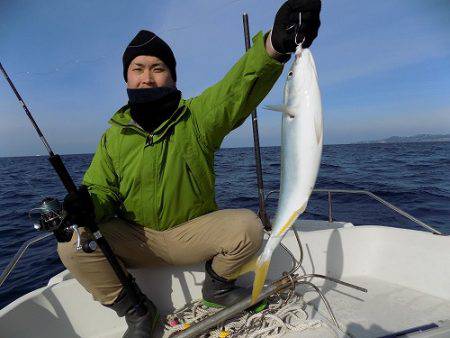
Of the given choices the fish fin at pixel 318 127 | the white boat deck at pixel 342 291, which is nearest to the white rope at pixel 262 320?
the white boat deck at pixel 342 291

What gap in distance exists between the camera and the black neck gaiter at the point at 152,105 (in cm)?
281

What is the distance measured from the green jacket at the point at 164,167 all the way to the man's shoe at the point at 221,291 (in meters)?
0.57

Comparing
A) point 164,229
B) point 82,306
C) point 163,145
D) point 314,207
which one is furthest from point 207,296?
point 314,207

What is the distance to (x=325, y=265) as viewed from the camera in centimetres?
388

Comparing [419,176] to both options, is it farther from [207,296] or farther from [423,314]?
[207,296]

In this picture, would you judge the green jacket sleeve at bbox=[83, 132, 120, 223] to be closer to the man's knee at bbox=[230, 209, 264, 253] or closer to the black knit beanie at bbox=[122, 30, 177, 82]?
the black knit beanie at bbox=[122, 30, 177, 82]

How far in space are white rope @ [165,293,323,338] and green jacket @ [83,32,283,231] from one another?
923 mm

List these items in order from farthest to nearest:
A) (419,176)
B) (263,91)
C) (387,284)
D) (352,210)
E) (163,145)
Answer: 1. (419,176)
2. (352,210)
3. (387,284)
4. (163,145)
5. (263,91)

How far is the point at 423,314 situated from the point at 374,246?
0.91 metres

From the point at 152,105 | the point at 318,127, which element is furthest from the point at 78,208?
the point at 318,127

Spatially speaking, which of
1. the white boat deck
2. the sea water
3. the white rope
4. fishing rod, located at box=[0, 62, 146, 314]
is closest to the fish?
the white rope

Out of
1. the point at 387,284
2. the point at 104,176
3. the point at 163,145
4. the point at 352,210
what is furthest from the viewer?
the point at 352,210

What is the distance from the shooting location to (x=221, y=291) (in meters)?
3.03

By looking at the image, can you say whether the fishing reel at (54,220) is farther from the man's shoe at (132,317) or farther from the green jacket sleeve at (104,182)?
the man's shoe at (132,317)
